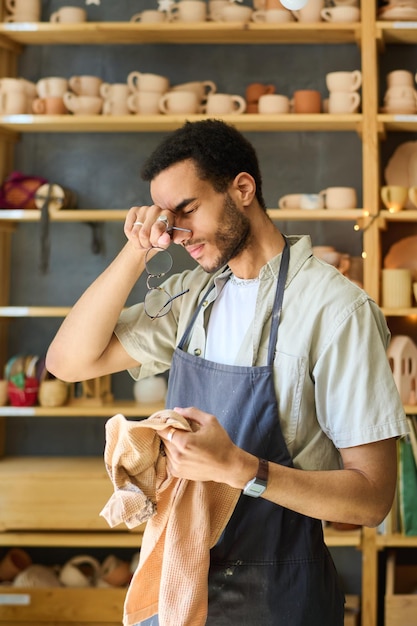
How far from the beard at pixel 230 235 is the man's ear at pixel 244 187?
1.1 inches

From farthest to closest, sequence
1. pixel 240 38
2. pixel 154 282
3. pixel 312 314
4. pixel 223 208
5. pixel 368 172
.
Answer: pixel 240 38 < pixel 368 172 < pixel 154 282 < pixel 223 208 < pixel 312 314

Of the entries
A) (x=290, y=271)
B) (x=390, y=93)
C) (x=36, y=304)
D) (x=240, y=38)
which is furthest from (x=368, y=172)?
(x=290, y=271)

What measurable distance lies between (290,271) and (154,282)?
321 mm

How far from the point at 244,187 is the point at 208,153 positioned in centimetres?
10

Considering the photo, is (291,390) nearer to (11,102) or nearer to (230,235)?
(230,235)

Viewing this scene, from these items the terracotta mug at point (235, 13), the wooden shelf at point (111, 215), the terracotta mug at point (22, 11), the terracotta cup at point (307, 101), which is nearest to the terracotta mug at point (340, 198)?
the wooden shelf at point (111, 215)

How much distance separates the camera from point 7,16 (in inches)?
136

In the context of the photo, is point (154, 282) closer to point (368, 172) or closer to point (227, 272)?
point (227, 272)

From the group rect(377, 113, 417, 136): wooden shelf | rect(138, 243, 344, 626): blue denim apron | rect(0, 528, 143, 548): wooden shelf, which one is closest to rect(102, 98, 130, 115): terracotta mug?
rect(377, 113, 417, 136): wooden shelf

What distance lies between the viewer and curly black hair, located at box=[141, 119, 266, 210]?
152 centimetres

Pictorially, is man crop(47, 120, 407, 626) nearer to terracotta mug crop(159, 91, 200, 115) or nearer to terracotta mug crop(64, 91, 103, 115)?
terracotta mug crop(159, 91, 200, 115)

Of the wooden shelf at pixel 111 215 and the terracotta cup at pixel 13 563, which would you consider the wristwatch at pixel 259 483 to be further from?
the terracotta cup at pixel 13 563

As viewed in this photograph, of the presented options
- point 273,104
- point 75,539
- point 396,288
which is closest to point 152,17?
point 273,104

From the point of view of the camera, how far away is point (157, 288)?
5.45 ft
